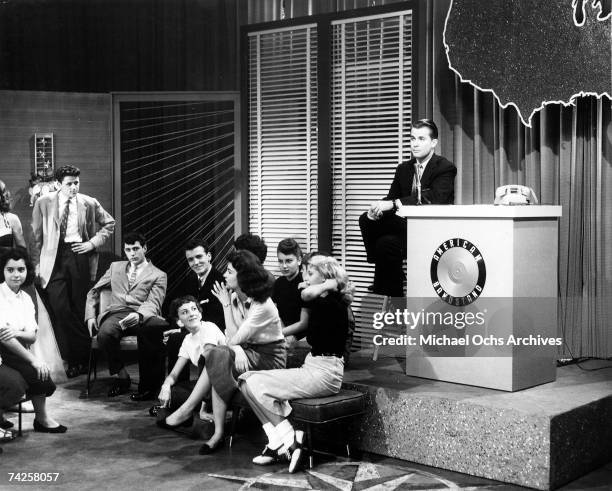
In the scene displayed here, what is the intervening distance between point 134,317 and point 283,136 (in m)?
1.72

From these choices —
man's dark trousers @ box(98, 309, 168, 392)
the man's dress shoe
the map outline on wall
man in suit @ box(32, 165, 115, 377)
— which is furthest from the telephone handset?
the man's dress shoe

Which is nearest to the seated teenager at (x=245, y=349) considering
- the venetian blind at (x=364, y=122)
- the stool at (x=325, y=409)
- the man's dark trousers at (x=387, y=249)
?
the stool at (x=325, y=409)

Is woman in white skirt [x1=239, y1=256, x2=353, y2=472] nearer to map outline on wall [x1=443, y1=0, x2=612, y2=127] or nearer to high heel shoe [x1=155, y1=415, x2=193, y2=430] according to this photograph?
high heel shoe [x1=155, y1=415, x2=193, y2=430]

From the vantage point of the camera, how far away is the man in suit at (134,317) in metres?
5.56

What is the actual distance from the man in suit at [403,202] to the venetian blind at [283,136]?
136cm

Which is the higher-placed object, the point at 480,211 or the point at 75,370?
the point at 480,211

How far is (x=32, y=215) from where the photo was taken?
6.39m

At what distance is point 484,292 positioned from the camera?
4.05m

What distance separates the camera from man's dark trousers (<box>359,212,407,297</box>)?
15.3ft

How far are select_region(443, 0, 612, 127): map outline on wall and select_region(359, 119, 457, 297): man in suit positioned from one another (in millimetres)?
622

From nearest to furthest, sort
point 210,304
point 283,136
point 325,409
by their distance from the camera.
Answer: point 325,409 < point 210,304 < point 283,136

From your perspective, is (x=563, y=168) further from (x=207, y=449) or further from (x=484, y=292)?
(x=207, y=449)

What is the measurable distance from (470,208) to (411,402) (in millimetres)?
983

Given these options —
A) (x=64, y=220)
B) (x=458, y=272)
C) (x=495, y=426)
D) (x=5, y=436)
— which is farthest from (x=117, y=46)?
(x=495, y=426)
